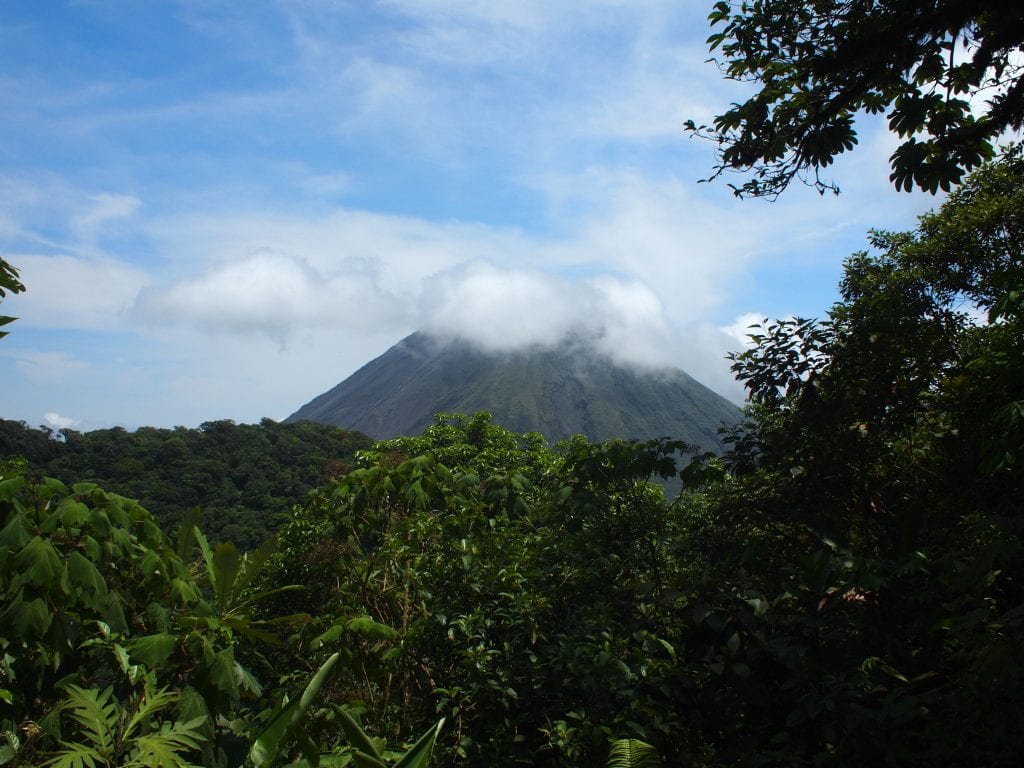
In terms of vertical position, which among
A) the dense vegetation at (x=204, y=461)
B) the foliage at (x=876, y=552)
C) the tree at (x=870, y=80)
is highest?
the tree at (x=870, y=80)

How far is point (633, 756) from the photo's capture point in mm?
2162

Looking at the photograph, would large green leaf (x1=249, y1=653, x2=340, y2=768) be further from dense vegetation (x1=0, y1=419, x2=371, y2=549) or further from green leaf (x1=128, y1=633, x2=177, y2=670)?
dense vegetation (x1=0, y1=419, x2=371, y2=549)

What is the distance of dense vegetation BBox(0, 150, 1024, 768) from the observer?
2.17 metres

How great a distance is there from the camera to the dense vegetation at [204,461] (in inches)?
1420

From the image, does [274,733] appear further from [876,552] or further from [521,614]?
[876,552]

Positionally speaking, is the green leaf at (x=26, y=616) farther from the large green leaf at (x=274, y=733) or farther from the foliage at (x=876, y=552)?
the foliage at (x=876, y=552)

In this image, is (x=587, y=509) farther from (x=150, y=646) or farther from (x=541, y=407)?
(x=541, y=407)

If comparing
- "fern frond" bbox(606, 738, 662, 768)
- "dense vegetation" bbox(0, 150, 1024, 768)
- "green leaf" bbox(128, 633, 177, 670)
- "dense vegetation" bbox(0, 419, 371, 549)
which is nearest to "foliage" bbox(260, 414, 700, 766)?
"dense vegetation" bbox(0, 150, 1024, 768)

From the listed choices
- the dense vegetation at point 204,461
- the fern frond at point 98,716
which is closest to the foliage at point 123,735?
the fern frond at point 98,716

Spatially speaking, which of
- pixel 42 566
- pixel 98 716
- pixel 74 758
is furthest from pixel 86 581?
pixel 74 758

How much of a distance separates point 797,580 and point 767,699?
0.51m

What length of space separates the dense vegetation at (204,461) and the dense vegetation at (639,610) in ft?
96.7

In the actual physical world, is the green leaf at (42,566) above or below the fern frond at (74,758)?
above

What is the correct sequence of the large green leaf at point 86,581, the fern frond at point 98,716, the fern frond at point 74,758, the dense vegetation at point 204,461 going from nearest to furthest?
the fern frond at point 74,758
the fern frond at point 98,716
the large green leaf at point 86,581
the dense vegetation at point 204,461
